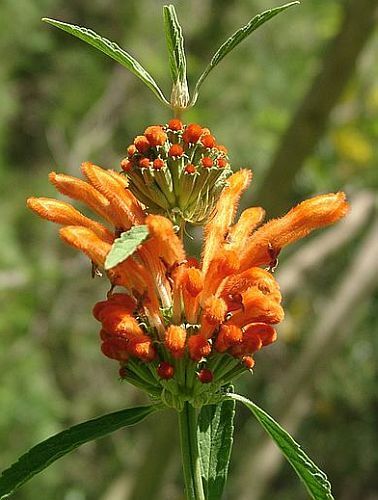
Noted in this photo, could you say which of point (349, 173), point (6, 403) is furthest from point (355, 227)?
point (6, 403)

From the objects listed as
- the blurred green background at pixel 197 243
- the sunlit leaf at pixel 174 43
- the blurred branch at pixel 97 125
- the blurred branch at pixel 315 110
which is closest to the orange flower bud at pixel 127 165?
the sunlit leaf at pixel 174 43

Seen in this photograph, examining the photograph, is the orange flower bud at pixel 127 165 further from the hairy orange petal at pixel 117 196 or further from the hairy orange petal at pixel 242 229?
the hairy orange petal at pixel 242 229

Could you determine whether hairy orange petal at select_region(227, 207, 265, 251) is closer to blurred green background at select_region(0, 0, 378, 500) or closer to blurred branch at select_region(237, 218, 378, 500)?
blurred green background at select_region(0, 0, 378, 500)

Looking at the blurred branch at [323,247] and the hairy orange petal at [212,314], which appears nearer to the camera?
the hairy orange petal at [212,314]

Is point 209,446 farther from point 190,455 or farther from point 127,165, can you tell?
point 127,165

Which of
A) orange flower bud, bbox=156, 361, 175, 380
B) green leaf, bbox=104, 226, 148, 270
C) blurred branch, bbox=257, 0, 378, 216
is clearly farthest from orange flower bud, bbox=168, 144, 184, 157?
blurred branch, bbox=257, 0, 378, 216

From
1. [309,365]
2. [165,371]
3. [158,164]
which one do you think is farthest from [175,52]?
[309,365]

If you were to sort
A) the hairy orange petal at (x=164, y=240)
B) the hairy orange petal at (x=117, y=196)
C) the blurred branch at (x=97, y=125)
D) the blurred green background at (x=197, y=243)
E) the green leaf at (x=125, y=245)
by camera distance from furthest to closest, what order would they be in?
1. the blurred branch at (x=97, y=125)
2. the blurred green background at (x=197, y=243)
3. the hairy orange petal at (x=117, y=196)
4. the hairy orange petal at (x=164, y=240)
5. the green leaf at (x=125, y=245)
